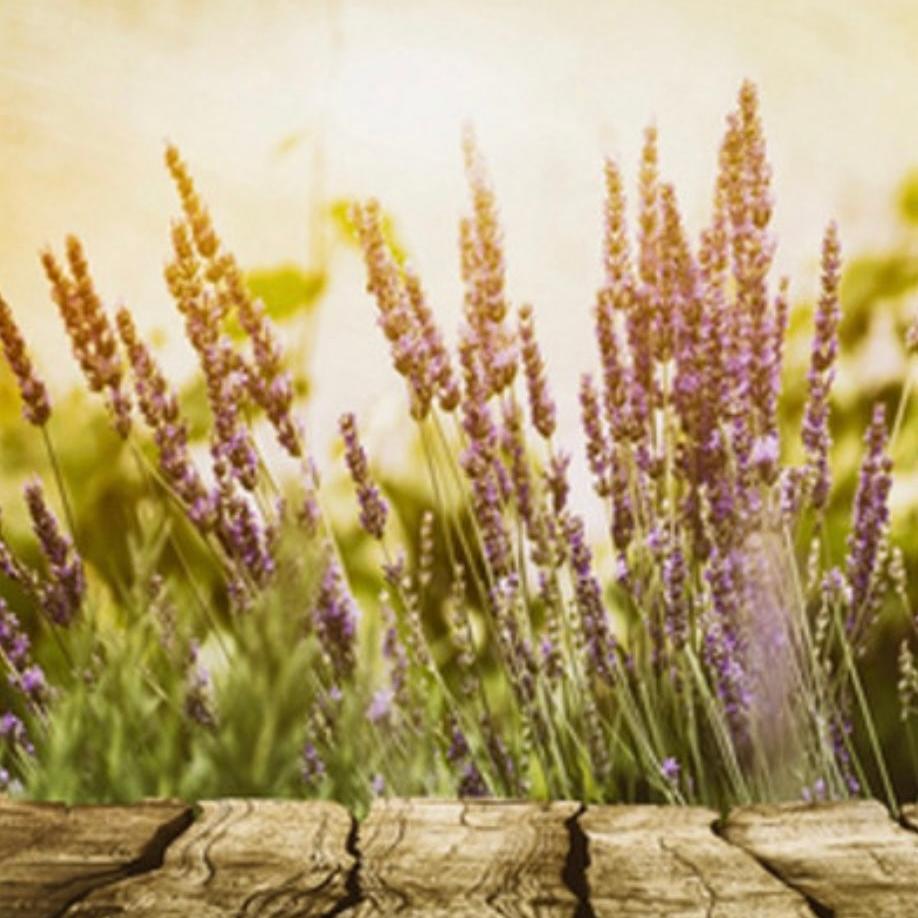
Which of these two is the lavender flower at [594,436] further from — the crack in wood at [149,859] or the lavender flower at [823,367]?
the crack in wood at [149,859]

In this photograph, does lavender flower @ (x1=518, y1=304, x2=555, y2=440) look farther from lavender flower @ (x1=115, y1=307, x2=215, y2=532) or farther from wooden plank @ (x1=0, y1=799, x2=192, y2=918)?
wooden plank @ (x1=0, y1=799, x2=192, y2=918)

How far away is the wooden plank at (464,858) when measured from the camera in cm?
123

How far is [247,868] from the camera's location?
1.34 m

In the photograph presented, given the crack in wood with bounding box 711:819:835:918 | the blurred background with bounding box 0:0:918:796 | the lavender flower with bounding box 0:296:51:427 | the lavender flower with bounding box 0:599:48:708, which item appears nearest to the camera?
the crack in wood with bounding box 711:819:835:918

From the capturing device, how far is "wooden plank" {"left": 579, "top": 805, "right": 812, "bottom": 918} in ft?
3.94

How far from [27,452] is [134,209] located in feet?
1.33

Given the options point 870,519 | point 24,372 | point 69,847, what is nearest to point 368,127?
point 24,372

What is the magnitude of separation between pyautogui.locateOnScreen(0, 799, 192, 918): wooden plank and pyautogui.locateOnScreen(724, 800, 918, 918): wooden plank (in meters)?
0.56

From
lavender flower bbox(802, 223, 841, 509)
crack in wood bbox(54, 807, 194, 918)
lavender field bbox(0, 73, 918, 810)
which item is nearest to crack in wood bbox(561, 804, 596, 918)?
crack in wood bbox(54, 807, 194, 918)

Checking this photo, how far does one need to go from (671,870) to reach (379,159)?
51.7 inches

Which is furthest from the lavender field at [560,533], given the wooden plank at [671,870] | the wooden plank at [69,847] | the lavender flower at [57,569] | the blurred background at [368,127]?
the wooden plank at [671,870]

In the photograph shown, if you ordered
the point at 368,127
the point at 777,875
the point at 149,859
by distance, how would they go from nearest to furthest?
the point at 777,875
the point at 149,859
the point at 368,127

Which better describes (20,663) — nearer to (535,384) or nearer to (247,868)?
(535,384)

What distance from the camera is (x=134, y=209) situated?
7.54 feet
